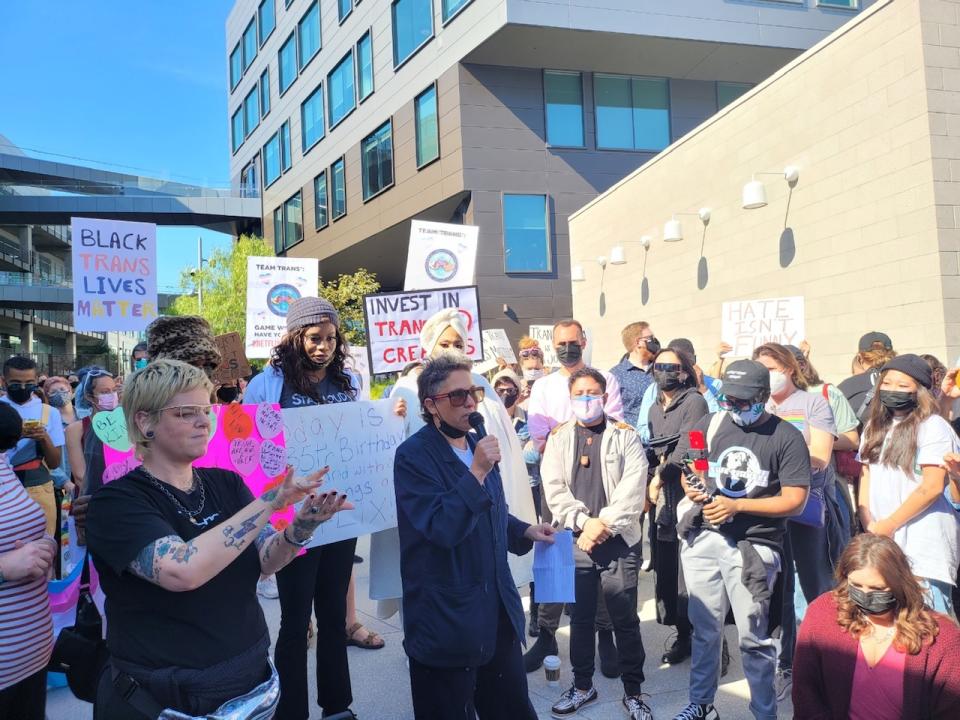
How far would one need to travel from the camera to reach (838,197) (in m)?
10.0

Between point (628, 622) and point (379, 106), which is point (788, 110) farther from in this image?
point (379, 106)

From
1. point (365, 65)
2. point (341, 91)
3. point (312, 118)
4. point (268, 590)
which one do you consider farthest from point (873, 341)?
point (312, 118)

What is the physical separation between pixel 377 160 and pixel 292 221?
1003cm

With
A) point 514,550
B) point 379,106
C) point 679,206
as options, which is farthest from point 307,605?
point 379,106

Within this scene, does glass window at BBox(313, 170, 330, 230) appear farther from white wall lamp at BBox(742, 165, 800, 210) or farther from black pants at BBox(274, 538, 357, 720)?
black pants at BBox(274, 538, 357, 720)

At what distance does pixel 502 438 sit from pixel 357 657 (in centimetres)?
188

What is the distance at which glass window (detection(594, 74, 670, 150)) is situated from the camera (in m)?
21.3

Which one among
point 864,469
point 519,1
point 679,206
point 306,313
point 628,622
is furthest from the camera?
point 519,1

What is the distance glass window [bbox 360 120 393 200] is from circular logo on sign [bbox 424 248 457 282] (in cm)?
1699

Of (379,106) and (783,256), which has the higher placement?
(379,106)

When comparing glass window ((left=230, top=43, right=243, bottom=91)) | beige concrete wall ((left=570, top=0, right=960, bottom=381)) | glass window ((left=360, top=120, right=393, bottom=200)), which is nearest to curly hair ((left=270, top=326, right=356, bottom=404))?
beige concrete wall ((left=570, top=0, right=960, bottom=381))

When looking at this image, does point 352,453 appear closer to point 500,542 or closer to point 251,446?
point 251,446

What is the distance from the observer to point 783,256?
11.2 meters

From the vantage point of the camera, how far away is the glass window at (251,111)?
126 feet
